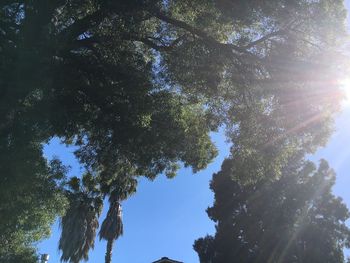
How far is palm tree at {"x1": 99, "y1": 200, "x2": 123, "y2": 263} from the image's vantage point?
115 ft

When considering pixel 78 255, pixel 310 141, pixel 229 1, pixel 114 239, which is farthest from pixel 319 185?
pixel 229 1

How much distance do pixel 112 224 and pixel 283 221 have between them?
1192 cm

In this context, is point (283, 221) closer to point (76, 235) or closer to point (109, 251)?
point (109, 251)

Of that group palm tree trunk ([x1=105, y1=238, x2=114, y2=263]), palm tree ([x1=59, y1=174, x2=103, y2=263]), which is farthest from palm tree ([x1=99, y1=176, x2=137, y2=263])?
palm tree ([x1=59, y1=174, x2=103, y2=263])

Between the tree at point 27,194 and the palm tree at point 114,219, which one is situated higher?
the palm tree at point 114,219

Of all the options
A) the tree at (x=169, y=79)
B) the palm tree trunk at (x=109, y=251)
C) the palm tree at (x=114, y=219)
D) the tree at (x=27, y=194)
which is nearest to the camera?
the tree at (x=27, y=194)

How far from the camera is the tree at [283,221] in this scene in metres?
35.3

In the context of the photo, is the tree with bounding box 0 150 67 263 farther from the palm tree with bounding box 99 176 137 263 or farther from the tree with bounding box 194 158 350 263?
the tree with bounding box 194 158 350 263

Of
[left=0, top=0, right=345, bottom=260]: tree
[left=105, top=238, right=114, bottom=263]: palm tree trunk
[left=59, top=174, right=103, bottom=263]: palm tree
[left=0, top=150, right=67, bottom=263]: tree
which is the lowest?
[left=0, top=150, right=67, bottom=263]: tree

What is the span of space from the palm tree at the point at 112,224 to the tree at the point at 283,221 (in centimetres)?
726

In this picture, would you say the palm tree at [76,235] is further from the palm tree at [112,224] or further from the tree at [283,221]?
the tree at [283,221]

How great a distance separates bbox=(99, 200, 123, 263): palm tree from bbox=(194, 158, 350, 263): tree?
726 centimetres

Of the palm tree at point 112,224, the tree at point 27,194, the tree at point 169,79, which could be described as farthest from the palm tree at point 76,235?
the tree at point 27,194

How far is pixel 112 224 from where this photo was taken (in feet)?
117
